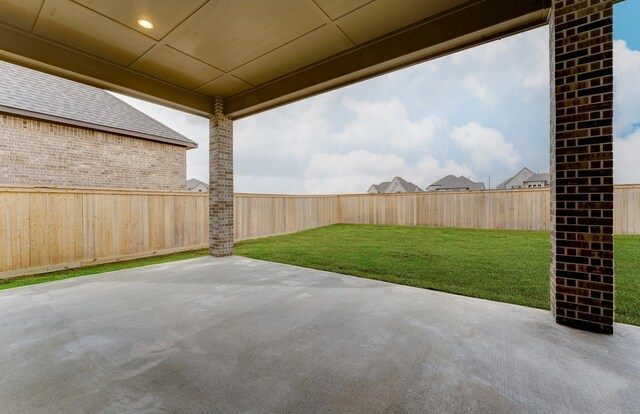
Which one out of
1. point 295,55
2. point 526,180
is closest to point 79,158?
point 295,55

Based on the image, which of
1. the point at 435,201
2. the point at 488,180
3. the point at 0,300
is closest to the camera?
the point at 0,300

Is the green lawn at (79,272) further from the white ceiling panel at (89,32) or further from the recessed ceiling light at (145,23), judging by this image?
the recessed ceiling light at (145,23)

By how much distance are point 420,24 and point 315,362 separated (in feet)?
12.1

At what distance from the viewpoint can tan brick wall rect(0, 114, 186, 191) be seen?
22.4ft

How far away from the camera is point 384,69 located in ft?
12.3

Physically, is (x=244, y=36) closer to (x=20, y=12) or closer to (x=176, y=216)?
(x=20, y=12)

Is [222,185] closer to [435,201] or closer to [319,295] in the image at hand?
[319,295]

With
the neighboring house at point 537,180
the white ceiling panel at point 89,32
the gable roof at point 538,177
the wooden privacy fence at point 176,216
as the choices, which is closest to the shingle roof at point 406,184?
the neighboring house at point 537,180

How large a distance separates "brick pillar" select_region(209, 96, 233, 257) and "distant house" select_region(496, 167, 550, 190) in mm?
32552

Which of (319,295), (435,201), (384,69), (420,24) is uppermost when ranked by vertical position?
(420,24)

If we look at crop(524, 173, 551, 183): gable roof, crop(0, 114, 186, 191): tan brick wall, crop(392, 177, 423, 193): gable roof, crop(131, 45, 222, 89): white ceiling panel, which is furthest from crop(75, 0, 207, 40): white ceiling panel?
crop(524, 173, 551, 183): gable roof

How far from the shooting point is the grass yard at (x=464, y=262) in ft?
10.6

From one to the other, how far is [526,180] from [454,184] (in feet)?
24.1

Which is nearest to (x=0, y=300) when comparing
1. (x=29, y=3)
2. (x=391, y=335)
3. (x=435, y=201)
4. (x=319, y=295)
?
(x=29, y=3)
